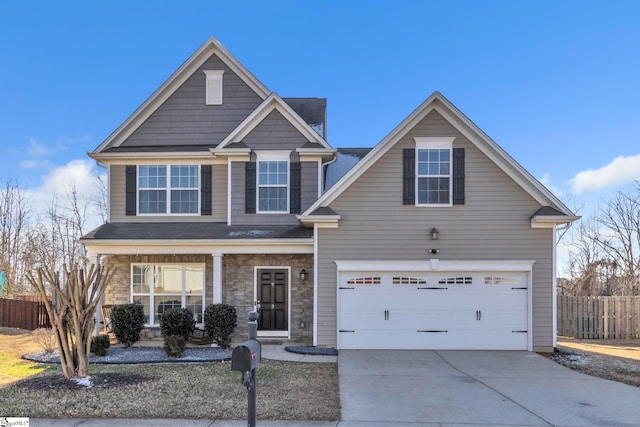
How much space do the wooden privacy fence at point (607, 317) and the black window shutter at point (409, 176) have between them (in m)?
8.09

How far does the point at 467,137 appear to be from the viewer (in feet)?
37.7

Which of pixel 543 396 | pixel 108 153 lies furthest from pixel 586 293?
pixel 108 153

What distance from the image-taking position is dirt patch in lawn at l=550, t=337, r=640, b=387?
9047mm

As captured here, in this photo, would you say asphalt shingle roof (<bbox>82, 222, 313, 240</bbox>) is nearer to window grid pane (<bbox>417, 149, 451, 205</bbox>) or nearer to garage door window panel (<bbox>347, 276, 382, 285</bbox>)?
garage door window panel (<bbox>347, 276, 382, 285</bbox>)

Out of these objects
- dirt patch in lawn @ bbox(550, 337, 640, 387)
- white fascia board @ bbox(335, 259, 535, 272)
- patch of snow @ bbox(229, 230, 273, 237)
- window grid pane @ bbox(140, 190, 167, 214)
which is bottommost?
dirt patch in lawn @ bbox(550, 337, 640, 387)

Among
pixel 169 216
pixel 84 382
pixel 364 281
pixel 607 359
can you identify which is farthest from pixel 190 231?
pixel 607 359

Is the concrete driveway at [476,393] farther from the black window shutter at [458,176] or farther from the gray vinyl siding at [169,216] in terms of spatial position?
the gray vinyl siding at [169,216]

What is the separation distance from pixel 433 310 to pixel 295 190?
4954mm

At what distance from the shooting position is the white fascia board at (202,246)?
38.6ft

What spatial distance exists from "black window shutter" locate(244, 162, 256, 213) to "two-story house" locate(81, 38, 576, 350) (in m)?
0.03

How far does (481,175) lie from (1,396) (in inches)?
423

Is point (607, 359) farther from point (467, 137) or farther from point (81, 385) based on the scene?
point (81, 385)

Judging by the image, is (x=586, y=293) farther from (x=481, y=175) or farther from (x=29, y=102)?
(x=29, y=102)

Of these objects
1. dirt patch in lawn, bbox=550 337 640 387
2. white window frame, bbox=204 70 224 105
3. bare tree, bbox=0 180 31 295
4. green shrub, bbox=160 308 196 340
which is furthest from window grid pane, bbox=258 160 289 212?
bare tree, bbox=0 180 31 295
